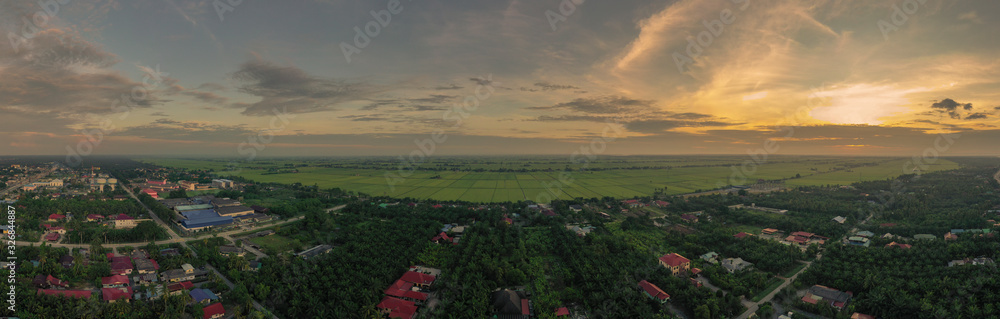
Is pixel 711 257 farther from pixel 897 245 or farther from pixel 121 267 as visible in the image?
pixel 121 267

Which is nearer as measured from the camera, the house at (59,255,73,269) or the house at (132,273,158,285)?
the house at (132,273,158,285)

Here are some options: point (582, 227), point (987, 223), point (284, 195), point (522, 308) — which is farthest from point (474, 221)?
point (987, 223)

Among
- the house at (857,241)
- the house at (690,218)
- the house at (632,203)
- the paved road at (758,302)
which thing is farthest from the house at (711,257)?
the house at (632,203)

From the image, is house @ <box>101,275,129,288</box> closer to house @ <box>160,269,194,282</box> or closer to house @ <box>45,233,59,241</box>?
house @ <box>160,269,194,282</box>

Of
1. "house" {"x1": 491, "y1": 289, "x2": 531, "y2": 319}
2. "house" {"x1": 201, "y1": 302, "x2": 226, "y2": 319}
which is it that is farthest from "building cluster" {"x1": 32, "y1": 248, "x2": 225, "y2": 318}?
"house" {"x1": 491, "y1": 289, "x2": 531, "y2": 319}

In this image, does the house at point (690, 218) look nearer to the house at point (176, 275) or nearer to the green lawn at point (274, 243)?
the green lawn at point (274, 243)
